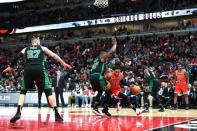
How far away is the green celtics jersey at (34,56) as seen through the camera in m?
9.39

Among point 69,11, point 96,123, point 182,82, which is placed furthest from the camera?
point 69,11

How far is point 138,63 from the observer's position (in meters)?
26.3

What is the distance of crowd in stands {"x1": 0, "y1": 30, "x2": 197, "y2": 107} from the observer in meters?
18.9

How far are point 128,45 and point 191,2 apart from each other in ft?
19.2

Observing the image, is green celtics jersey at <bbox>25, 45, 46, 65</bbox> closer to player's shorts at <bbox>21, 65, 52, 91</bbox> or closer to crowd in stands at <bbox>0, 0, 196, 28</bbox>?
player's shorts at <bbox>21, 65, 52, 91</bbox>

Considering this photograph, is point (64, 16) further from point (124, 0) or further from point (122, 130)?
point (122, 130)

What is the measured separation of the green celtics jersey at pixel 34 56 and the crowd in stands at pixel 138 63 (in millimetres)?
7165

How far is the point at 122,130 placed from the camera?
24.8ft

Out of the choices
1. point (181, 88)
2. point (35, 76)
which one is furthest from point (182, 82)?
point (35, 76)

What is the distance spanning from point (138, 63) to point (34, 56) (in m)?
17.4

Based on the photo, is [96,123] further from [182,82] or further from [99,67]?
[182,82]

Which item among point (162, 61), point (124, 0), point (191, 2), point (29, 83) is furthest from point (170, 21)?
point (29, 83)

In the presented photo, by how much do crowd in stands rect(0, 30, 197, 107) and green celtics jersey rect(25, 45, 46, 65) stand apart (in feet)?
23.5

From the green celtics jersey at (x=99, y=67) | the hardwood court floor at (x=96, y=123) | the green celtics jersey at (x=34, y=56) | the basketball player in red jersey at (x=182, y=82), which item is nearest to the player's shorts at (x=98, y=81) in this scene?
the green celtics jersey at (x=99, y=67)
